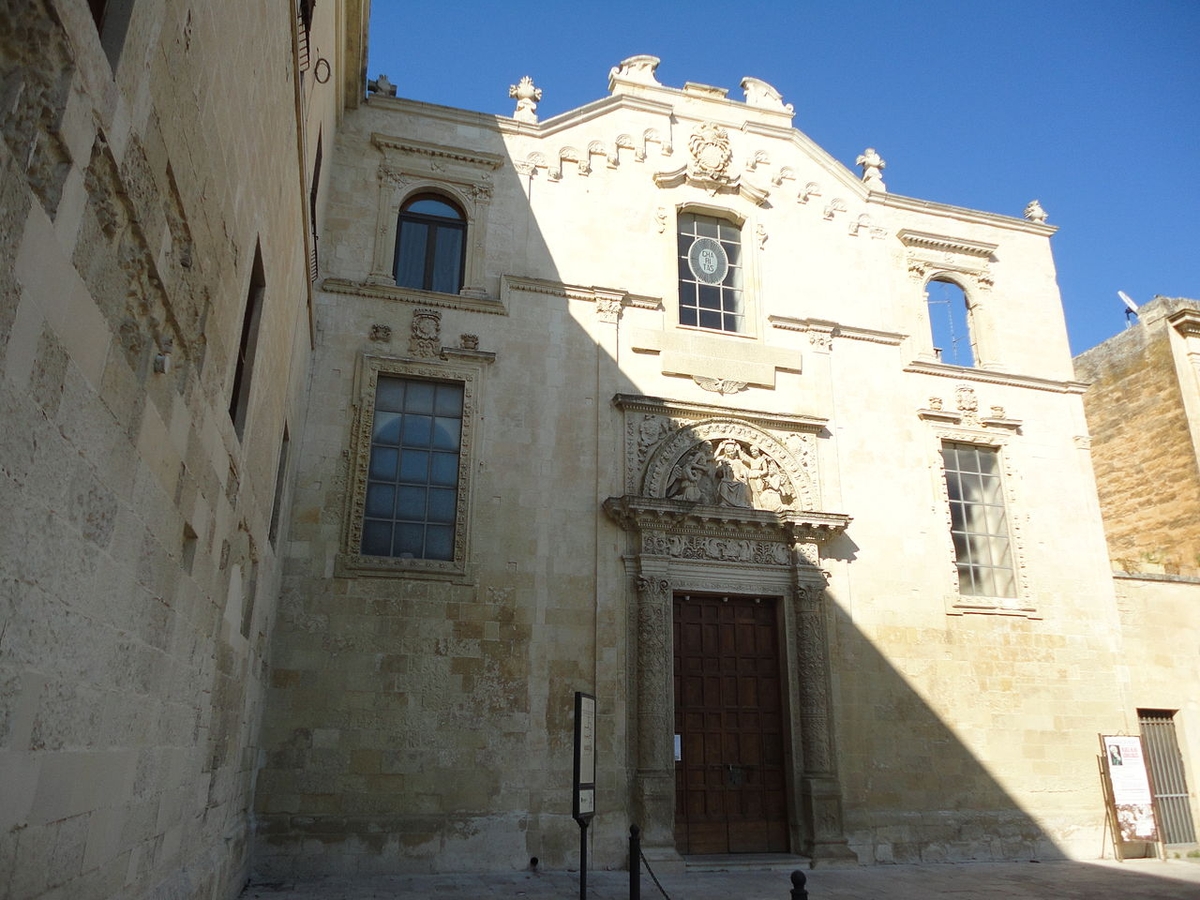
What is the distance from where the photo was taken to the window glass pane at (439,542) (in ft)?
33.0

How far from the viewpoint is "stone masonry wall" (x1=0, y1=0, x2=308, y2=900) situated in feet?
7.64

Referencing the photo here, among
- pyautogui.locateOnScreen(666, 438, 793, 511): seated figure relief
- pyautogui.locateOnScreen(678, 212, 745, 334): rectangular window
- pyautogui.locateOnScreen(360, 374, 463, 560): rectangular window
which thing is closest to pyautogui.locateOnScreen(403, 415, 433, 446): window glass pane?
pyautogui.locateOnScreen(360, 374, 463, 560): rectangular window

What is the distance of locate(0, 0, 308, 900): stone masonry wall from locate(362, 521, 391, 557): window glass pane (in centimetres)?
404

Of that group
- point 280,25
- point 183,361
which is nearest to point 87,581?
point 183,361

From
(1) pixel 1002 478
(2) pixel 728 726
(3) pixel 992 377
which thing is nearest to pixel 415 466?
(2) pixel 728 726

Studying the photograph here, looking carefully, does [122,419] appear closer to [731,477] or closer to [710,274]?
[731,477]

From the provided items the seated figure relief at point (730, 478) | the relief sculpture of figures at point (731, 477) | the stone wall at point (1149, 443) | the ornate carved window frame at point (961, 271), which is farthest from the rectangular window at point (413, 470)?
the stone wall at point (1149, 443)

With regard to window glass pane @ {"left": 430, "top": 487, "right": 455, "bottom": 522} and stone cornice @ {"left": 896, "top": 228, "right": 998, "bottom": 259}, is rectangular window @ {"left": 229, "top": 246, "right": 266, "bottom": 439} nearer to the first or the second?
window glass pane @ {"left": 430, "top": 487, "right": 455, "bottom": 522}

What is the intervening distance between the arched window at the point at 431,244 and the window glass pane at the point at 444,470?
2263 millimetres

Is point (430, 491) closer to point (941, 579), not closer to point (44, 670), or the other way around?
point (941, 579)

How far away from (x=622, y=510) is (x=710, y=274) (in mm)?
4036

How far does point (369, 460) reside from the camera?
10.2 meters

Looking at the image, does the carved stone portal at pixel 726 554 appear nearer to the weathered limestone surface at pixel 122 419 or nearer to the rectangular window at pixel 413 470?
the rectangular window at pixel 413 470

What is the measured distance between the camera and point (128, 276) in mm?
3145
